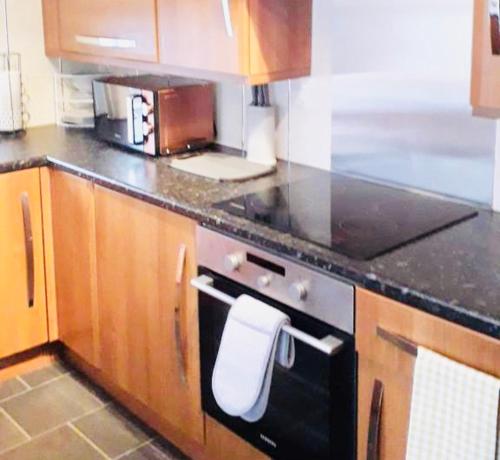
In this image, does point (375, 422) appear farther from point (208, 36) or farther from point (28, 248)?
point (28, 248)

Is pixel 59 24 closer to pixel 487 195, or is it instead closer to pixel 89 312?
pixel 89 312

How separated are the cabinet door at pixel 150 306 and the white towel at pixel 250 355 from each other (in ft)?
0.99

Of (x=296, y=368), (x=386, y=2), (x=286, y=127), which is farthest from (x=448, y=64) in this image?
(x=296, y=368)

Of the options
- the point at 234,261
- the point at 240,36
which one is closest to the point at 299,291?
A: the point at 234,261

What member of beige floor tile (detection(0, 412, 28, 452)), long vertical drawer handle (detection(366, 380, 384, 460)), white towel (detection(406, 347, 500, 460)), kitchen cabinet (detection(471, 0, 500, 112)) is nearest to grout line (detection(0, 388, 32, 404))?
beige floor tile (detection(0, 412, 28, 452))

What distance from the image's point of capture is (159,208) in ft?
7.84

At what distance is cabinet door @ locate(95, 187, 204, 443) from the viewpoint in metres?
2.37

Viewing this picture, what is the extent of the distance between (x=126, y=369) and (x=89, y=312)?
0.92 ft

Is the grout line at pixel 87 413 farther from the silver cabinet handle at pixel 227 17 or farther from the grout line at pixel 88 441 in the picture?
the silver cabinet handle at pixel 227 17

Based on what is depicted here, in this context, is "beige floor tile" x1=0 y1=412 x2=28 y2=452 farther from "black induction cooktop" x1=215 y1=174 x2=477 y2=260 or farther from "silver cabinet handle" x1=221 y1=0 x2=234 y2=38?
"silver cabinet handle" x1=221 y1=0 x2=234 y2=38

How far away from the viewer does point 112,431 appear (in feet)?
9.05

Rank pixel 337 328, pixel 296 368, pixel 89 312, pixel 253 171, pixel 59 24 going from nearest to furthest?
pixel 337 328, pixel 296 368, pixel 253 171, pixel 89 312, pixel 59 24

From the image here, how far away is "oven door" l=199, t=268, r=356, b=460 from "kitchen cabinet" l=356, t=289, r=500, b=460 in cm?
5

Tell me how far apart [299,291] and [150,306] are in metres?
0.76
